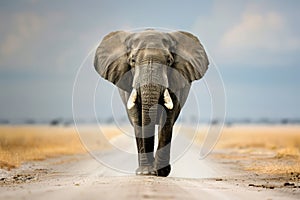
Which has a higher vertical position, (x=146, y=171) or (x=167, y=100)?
(x=167, y=100)

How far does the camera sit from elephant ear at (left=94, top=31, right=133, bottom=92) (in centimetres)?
1739

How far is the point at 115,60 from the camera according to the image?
17891 millimetres

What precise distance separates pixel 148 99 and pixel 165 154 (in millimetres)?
1963

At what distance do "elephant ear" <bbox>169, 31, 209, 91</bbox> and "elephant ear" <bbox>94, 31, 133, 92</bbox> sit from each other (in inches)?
46.4

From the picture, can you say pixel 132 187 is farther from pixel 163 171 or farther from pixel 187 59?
pixel 187 59

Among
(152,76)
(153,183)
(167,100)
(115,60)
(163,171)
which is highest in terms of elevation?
(115,60)

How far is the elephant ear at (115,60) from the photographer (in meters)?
17.4

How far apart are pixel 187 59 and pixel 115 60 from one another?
186 centimetres

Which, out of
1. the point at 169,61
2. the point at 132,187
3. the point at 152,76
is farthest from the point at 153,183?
the point at 169,61

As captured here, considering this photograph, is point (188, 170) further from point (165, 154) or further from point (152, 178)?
point (152, 178)

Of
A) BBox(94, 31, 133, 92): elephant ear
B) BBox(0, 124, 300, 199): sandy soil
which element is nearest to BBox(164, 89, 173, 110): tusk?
BBox(94, 31, 133, 92): elephant ear

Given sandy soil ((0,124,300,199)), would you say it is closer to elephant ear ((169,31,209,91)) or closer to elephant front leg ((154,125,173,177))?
elephant front leg ((154,125,173,177))

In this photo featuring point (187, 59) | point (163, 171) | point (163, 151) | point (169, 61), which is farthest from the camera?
point (187, 59)

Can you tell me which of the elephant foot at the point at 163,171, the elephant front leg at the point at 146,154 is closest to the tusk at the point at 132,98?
the elephant front leg at the point at 146,154
